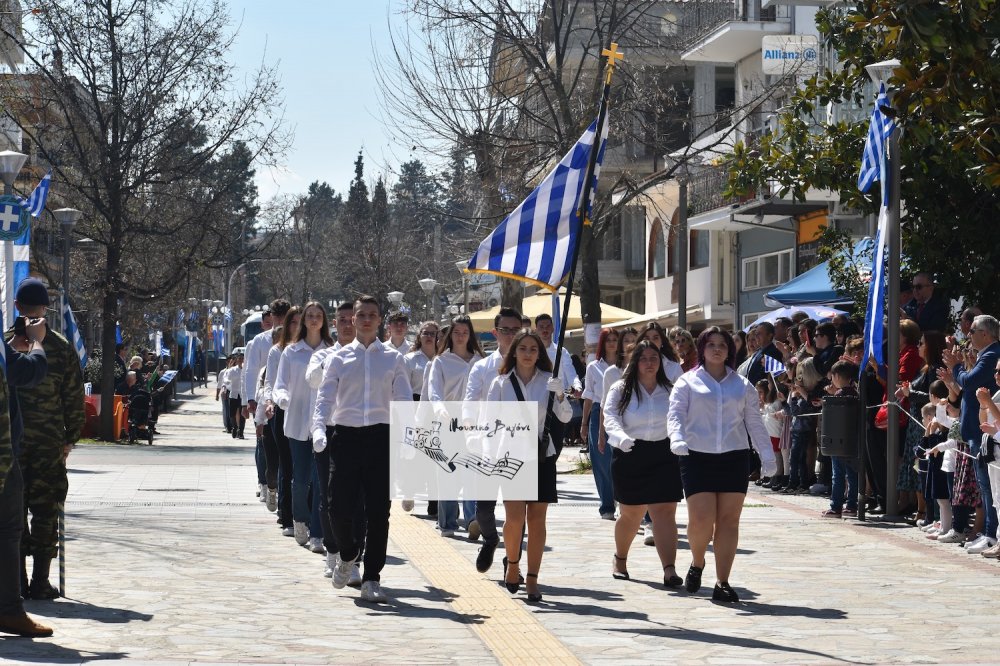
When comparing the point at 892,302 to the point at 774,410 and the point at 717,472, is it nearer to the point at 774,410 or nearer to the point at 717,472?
the point at 774,410

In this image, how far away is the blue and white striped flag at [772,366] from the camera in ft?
63.1

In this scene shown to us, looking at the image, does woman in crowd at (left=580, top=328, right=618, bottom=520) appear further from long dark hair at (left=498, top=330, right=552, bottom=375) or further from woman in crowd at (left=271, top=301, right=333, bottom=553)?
long dark hair at (left=498, top=330, right=552, bottom=375)

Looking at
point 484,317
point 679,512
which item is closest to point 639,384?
point 679,512

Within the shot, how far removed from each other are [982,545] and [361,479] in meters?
5.41

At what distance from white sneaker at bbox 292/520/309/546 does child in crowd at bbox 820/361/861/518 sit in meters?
5.59

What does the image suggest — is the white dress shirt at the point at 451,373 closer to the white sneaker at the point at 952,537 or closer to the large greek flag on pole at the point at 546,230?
the large greek flag on pole at the point at 546,230

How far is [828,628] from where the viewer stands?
8875mm

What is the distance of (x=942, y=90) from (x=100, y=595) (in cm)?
628

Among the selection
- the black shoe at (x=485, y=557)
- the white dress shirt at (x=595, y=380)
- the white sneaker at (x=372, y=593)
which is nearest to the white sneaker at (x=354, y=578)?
the white sneaker at (x=372, y=593)

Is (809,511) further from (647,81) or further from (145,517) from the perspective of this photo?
(647,81)

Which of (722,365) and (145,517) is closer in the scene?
(722,365)

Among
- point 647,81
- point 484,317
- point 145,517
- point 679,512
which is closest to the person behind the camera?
point 145,517

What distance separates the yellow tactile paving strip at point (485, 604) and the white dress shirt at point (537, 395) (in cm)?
104

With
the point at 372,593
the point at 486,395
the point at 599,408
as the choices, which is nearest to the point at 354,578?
the point at 372,593
